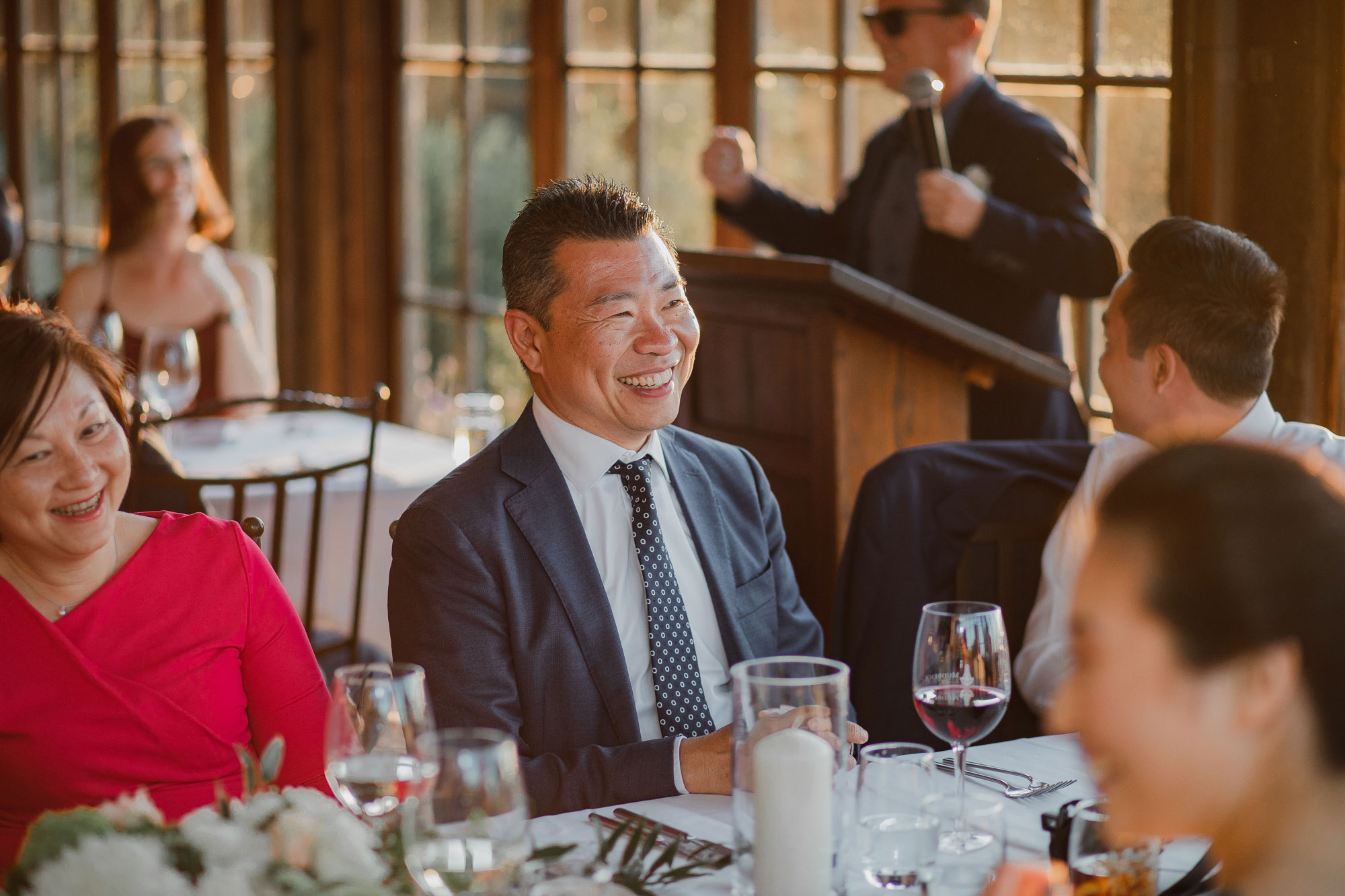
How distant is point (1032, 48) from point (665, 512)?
5.71 ft

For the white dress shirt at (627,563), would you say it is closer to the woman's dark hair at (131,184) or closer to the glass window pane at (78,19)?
the woman's dark hair at (131,184)

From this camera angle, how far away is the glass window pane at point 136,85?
681 centimetres

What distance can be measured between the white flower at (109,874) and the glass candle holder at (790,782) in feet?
1.51

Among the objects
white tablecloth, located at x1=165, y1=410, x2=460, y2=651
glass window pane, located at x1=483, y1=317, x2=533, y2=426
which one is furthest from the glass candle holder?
glass window pane, located at x1=483, y1=317, x2=533, y2=426

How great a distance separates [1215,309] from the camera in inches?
78.2

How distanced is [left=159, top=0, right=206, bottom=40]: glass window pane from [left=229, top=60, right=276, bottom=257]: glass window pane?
368 mm

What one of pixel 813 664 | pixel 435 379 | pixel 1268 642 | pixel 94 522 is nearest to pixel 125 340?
pixel 435 379

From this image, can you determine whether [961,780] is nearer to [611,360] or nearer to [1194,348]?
[611,360]

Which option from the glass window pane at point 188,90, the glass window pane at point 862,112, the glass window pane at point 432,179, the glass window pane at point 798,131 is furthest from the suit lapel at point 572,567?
the glass window pane at point 188,90

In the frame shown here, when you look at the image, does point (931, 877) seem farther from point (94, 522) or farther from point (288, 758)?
point (94, 522)

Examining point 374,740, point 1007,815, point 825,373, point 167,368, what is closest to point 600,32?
point 167,368

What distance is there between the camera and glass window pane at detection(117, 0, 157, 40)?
6746 millimetres

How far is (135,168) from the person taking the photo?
4.17 m

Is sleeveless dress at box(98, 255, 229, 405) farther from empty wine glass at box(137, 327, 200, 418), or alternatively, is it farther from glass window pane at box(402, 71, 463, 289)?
glass window pane at box(402, 71, 463, 289)
